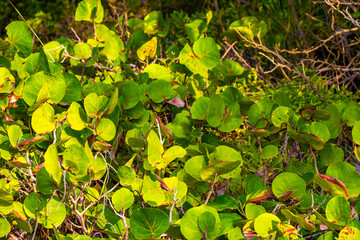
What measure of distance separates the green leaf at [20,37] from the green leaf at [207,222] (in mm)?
1062

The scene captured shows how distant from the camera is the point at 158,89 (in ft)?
5.85

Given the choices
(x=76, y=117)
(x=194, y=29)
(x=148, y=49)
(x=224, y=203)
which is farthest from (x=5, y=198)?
(x=194, y=29)

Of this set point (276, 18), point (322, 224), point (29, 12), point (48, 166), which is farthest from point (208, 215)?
point (29, 12)

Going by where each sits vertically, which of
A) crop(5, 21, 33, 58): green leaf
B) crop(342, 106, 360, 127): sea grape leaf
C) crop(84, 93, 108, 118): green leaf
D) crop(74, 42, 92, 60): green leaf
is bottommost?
crop(342, 106, 360, 127): sea grape leaf

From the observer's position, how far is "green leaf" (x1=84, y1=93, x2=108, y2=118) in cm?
149

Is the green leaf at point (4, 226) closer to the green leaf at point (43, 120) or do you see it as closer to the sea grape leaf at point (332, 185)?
the green leaf at point (43, 120)

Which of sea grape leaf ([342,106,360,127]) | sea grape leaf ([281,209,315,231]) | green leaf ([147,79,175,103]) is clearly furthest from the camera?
green leaf ([147,79,175,103])

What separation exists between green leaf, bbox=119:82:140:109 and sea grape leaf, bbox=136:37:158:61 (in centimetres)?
50

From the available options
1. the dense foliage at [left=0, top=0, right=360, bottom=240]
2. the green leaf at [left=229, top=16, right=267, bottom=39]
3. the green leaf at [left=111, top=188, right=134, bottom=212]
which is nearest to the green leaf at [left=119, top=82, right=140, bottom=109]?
the dense foliage at [left=0, top=0, right=360, bottom=240]

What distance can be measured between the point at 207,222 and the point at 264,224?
0.17m

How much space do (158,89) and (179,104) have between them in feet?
0.42

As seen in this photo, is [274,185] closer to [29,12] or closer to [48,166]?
[48,166]

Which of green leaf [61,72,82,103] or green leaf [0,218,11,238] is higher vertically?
green leaf [61,72,82,103]

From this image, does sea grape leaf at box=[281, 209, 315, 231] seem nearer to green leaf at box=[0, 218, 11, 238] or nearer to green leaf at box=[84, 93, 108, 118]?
green leaf at box=[84, 93, 108, 118]
